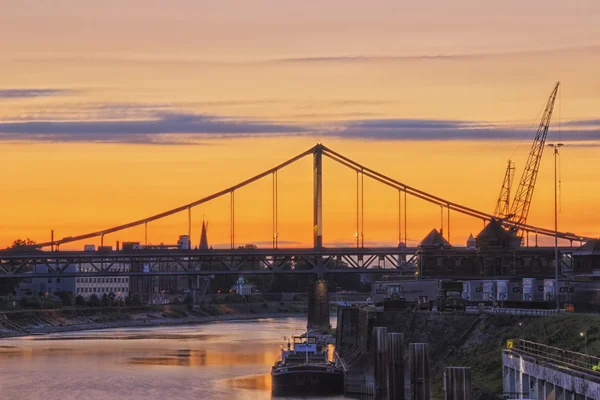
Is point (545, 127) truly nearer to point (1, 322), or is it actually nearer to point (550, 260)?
point (550, 260)

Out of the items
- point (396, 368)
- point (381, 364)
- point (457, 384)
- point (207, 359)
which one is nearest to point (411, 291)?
point (207, 359)

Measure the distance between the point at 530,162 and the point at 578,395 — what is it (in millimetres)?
138300

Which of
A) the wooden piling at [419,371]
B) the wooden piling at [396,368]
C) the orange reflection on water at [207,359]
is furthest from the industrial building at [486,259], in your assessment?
the wooden piling at [419,371]

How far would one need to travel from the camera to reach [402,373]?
5959 centimetres

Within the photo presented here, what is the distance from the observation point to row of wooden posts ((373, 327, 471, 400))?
39781 millimetres

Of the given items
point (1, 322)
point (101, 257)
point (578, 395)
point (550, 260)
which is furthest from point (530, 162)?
point (578, 395)

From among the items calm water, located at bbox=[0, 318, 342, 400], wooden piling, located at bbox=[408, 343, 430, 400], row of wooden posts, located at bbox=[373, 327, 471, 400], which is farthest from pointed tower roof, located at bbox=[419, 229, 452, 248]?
wooden piling, located at bbox=[408, 343, 430, 400]

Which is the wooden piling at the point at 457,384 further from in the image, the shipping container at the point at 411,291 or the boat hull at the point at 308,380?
the shipping container at the point at 411,291

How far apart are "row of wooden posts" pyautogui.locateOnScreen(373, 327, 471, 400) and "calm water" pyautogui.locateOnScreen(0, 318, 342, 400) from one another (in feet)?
44.9

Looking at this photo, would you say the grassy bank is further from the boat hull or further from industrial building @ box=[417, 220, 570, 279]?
industrial building @ box=[417, 220, 570, 279]

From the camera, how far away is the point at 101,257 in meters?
173

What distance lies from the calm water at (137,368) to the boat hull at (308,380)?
1835 mm

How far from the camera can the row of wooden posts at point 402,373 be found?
1566 inches

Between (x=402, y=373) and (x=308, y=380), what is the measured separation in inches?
660
